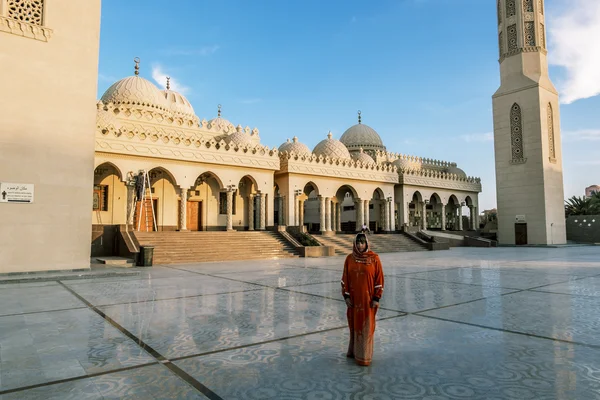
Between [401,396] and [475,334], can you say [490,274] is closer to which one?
[475,334]

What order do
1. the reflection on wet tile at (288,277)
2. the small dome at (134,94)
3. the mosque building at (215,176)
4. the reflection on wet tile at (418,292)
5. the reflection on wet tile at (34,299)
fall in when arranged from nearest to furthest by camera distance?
the reflection on wet tile at (34,299)
the reflection on wet tile at (418,292)
the reflection on wet tile at (288,277)
the mosque building at (215,176)
the small dome at (134,94)

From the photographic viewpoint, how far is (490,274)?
32.2 feet

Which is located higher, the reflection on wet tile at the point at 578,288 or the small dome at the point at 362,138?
the small dome at the point at 362,138

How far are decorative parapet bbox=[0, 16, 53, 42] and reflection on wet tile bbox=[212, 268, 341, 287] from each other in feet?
25.7

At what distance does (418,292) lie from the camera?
7.07 metres

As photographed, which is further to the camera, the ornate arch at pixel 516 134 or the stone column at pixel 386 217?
the stone column at pixel 386 217

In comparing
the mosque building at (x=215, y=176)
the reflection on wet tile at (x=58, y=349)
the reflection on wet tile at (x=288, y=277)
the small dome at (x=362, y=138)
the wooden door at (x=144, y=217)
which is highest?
the small dome at (x=362, y=138)

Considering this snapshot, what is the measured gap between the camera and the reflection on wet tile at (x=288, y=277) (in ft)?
28.0

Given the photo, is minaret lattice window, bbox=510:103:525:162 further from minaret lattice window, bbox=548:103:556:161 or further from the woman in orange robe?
the woman in orange robe

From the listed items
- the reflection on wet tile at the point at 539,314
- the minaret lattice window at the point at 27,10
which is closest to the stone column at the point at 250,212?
the minaret lattice window at the point at 27,10

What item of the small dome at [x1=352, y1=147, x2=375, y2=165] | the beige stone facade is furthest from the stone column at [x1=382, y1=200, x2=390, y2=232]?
the beige stone facade

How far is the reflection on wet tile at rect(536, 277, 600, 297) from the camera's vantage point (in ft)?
22.6

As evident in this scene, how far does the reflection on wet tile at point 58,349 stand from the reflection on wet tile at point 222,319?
0.93ft

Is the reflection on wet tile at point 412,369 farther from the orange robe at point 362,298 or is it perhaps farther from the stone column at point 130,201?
the stone column at point 130,201
